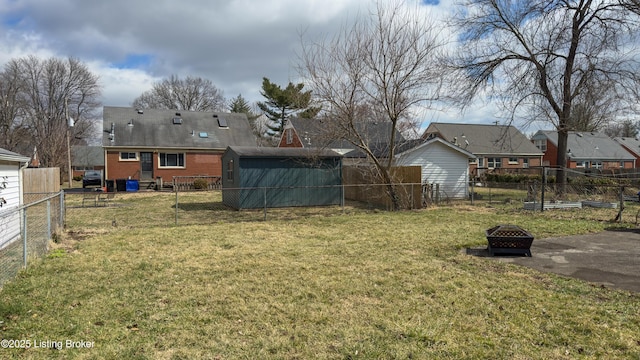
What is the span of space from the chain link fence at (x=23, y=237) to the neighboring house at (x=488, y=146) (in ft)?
118

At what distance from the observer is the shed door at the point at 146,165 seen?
27.4 meters

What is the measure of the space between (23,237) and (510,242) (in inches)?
341

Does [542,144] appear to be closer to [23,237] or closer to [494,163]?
[494,163]

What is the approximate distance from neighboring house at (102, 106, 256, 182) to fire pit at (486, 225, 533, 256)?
952 inches

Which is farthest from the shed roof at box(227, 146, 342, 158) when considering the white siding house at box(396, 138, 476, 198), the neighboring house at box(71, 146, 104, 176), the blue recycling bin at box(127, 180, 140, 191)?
the neighboring house at box(71, 146, 104, 176)

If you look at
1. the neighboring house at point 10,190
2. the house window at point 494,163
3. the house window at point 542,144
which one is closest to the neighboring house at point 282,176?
the neighboring house at point 10,190

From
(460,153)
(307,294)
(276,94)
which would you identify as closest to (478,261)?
(307,294)

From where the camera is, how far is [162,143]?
27.7 m

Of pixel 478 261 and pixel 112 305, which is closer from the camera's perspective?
pixel 112 305

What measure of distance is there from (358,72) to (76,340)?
12.0 m

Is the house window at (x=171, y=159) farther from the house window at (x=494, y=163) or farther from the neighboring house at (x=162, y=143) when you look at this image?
the house window at (x=494, y=163)

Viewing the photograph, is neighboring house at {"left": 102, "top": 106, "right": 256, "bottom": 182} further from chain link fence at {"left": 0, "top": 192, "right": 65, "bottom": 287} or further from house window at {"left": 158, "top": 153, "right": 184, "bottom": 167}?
chain link fence at {"left": 0, "top": 192, "right": 65, "bottom": 287}

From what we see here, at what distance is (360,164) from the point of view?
1739cm

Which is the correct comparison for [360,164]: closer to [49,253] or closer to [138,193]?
[49,253]
